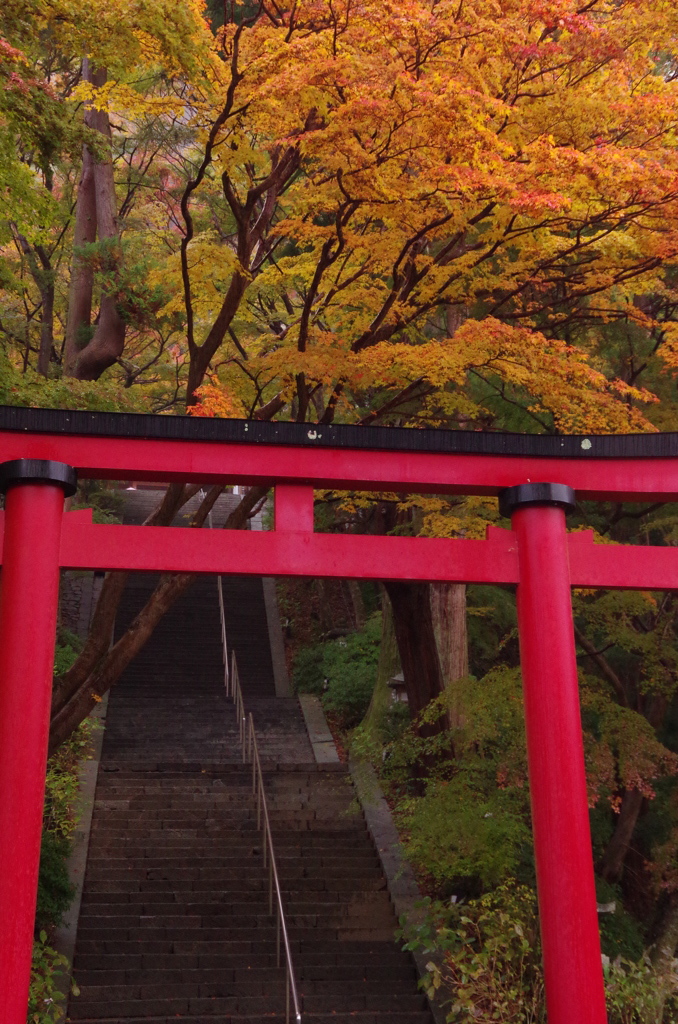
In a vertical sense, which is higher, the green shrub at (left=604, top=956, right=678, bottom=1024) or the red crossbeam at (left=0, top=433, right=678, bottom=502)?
the red crossbeam at (left=0, top=433, right=678, bottom=502)

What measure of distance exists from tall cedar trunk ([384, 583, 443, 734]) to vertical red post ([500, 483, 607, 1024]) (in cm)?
548

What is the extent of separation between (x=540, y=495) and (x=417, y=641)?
5.82 metres

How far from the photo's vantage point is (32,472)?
5859mm

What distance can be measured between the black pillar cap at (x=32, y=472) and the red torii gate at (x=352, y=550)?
0.01 meters

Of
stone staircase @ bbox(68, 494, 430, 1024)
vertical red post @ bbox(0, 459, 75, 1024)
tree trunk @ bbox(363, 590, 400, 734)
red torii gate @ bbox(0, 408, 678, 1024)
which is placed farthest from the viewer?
tree trunk @ bbox(363, 590, 400, 734)

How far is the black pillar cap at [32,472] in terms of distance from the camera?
5859 mm

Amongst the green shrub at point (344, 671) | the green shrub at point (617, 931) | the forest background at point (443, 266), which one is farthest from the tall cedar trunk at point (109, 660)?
the green shrub at point (344, 671)

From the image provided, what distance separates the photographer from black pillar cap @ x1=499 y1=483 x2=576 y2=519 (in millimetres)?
6278

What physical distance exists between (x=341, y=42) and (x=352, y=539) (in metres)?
4.66

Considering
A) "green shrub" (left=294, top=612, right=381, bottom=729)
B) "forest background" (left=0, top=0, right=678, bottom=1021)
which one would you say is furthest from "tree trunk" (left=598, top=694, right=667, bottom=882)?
"green shrub" (left=294, top=612, right=381, bottom=729)

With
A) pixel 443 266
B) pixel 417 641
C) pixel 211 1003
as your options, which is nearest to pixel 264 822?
pixel 417 641

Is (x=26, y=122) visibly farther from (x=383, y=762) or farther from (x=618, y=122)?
(x=383, y=762)

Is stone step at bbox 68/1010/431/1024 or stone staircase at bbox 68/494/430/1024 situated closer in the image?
stone step at bbox 68/1010/431/1024

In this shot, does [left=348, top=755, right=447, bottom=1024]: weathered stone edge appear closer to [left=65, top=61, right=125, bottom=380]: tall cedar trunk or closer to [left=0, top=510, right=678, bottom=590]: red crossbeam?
[left=0, top=510, right=678, bottom=590]: red crossbeam
